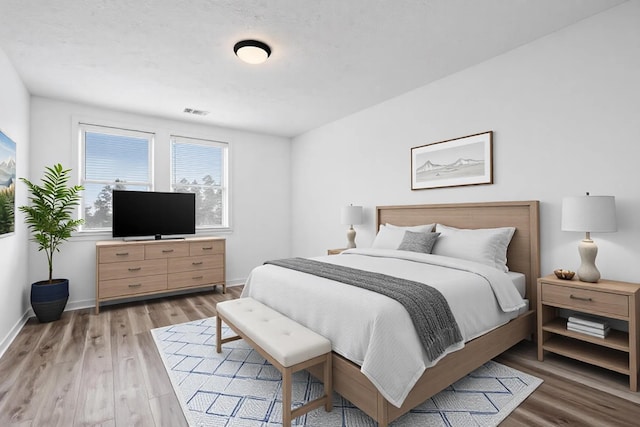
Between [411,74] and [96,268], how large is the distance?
4.29 meters

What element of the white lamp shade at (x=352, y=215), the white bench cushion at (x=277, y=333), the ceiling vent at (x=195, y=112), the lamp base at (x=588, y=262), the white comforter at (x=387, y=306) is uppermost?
the ceiling vent at (x=195, y=112)

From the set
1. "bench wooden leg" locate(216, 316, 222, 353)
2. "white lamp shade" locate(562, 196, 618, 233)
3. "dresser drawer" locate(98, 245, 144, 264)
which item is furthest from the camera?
"dresser drawer" locate(98, 245, 144, 264)

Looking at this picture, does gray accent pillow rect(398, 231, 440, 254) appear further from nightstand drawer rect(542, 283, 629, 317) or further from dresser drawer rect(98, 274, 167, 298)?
dresser drawer rect(98, 274, 167, 298)

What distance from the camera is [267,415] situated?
184 cm

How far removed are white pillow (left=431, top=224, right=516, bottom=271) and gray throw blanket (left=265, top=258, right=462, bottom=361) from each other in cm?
98

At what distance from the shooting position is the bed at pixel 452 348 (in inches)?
65.3

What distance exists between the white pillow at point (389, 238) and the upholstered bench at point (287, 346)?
166 centimetres

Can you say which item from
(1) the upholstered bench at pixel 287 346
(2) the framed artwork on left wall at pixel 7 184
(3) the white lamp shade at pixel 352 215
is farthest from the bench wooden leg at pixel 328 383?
(2) the framed artwork on left wall at pixel 7 184

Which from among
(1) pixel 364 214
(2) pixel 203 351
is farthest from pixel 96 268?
(1) pixel 364 214

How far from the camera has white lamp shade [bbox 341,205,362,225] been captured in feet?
14.1

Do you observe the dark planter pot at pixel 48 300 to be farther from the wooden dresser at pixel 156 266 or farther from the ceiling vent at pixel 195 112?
the ceiling vent at pixel 195 112

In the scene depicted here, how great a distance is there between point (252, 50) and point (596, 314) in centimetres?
325

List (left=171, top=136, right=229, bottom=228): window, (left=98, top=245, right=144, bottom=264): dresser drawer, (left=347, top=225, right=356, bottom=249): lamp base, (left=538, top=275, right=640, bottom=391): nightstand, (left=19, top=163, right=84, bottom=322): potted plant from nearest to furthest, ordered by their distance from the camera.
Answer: (left=538, top=275, right=640, bottom=391): nightstand < (left=19, top=163, right=84, bottom=322): potted plant < (left=98, top=245, right=144, bottom=264): dresser drawer < (left=347, top=225, right=356, bottom=249): lamp base < (left=171, top=136, right=229, bottom=228): window

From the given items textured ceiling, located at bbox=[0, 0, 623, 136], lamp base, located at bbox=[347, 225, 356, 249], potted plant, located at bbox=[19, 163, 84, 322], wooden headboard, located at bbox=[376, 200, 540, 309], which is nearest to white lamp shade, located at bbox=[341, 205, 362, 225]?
lamp base, located at bbox=[347, 225, 356, 249]
